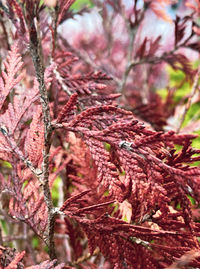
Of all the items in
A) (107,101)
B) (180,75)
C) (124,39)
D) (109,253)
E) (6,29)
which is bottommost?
(109,253)

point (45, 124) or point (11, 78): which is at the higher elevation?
point (11, 78)

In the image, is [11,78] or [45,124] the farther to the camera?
[11,78]

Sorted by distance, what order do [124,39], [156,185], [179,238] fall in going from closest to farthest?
[156,185], [179,238], [124,39]

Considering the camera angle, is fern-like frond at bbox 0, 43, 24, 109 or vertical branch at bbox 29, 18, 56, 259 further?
fern-like frond at bbox 0, 43, 24, 109

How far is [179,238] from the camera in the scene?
58 centimetres

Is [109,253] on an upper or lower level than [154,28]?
lower

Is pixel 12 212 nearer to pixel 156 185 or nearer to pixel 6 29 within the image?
pixel 156 185

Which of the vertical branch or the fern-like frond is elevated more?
the fern-like frond

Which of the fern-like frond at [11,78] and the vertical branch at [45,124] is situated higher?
the fern-like frond at [11,78]

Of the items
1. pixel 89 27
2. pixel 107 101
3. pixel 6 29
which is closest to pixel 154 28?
pixel 89 27

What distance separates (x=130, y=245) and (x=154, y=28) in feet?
14.1

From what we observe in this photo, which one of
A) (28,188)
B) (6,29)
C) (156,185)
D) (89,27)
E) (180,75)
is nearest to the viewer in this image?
(156,185)

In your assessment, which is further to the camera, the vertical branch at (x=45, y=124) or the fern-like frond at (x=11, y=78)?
the fern-like frond at (x=11, y=78)

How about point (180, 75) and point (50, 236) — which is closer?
point (50, 236)
